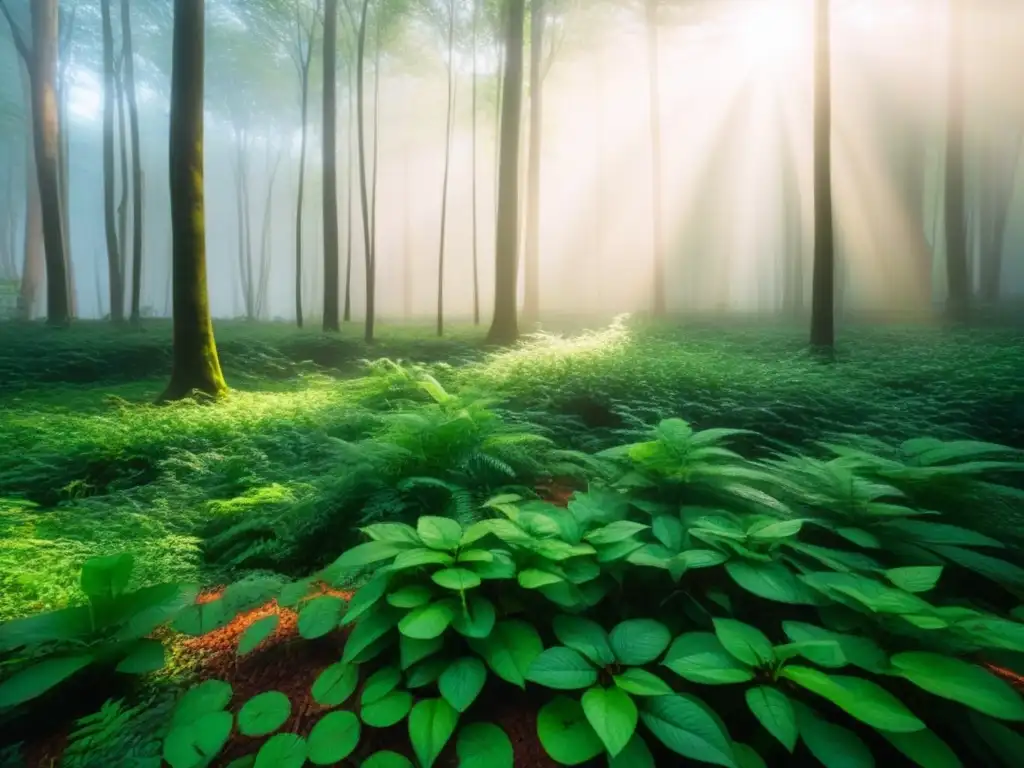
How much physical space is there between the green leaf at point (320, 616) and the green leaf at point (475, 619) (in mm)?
550

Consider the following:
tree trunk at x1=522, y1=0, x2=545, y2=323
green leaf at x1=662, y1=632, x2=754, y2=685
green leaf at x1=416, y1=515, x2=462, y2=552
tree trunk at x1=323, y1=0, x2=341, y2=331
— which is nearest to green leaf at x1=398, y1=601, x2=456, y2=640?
green leaf at x1=416, y1=515, x2=462, y2=552

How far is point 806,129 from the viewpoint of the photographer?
20.7 meters

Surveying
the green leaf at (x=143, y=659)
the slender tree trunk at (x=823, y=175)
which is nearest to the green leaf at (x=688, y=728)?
the green leaf at (x=143, y=659)

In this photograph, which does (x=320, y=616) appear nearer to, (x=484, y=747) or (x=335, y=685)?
(x=335, y=685)

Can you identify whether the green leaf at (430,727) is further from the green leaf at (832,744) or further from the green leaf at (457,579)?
the green leaf at (832,744)

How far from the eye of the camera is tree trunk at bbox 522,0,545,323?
1590 centimetres

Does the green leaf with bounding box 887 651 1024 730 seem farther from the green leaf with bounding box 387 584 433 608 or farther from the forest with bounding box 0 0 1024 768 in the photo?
the green leaf with bounding box 387 584 433 608

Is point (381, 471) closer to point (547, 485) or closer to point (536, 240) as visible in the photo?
point (547, 485)

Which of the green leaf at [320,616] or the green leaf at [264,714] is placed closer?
the green leaf at [264,714]

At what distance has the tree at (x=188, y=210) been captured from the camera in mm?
7262

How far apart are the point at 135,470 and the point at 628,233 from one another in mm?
35868

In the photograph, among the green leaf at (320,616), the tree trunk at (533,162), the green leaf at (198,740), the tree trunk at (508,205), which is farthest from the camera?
the tree trunk at (533,162)

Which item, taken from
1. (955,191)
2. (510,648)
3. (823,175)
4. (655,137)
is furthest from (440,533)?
(655,137)

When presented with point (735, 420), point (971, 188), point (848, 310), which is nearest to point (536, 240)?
point (848, 310)
